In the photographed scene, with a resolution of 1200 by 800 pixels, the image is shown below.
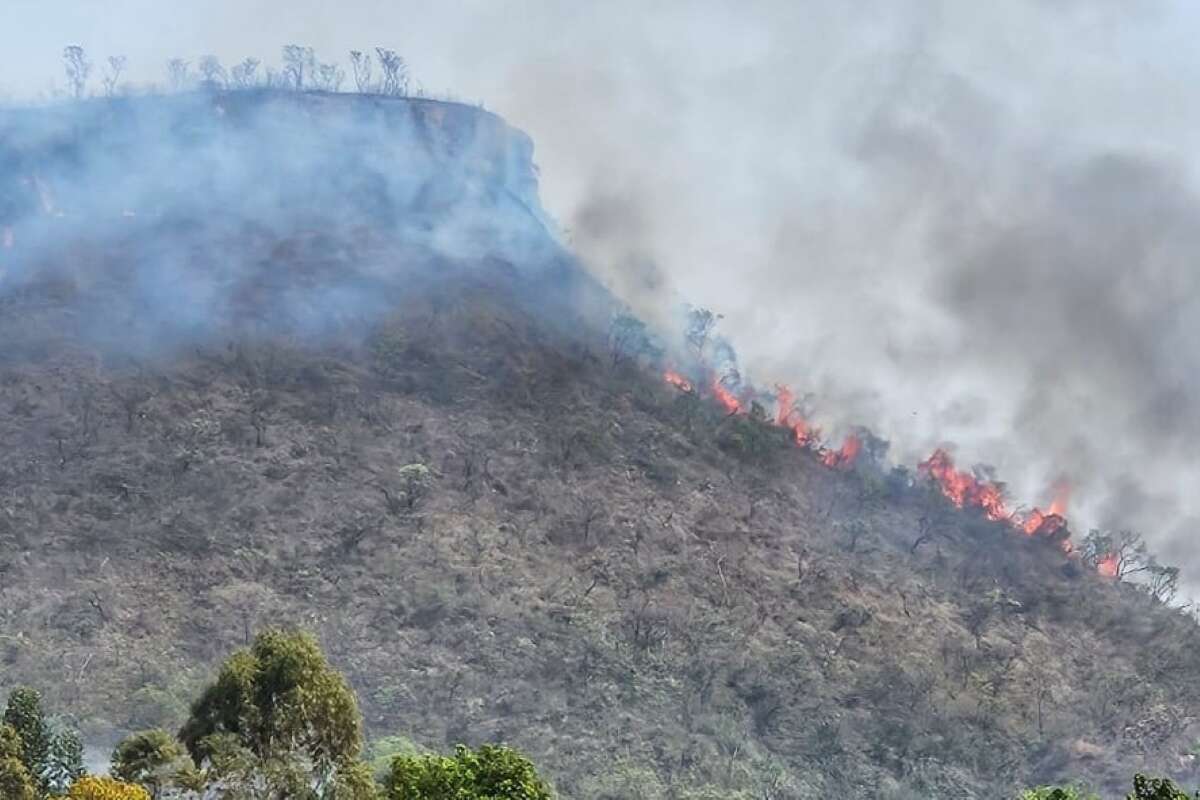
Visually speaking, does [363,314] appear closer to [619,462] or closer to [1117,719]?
[619,462]

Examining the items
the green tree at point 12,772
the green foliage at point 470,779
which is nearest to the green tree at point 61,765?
the green tree at point 12,772

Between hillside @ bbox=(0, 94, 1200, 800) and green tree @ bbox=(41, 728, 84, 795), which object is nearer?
green tree @ bbox=(41, 728, 84, 795)

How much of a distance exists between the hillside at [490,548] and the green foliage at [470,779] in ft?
147

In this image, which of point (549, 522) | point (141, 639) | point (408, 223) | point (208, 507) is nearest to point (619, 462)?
point (549, 522)

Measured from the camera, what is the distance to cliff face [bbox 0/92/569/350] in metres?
127

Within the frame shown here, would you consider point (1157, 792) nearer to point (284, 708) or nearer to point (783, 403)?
point (284, 708)

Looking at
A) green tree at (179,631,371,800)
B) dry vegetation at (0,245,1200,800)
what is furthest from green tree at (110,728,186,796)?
dry vegetation at (0,245,1200,800)

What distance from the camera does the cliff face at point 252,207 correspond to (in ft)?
418

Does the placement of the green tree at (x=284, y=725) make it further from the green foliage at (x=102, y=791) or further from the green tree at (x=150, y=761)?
the green foliage at (x=102, y=791)

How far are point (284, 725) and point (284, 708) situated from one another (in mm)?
417

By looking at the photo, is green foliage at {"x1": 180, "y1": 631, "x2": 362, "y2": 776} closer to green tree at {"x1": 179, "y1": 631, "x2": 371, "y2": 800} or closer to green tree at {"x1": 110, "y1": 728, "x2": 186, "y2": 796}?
green tree at {"x1": 179, "y1": 631, "x2": 371, "y2": 800}

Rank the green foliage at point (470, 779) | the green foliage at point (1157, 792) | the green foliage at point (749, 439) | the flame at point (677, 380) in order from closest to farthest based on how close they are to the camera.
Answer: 1. the green foliage at point (1157, 792)
2. the green foliage at point (470, 779)
3. the green foliage at point (749, 439)
4. the flame at point (677, 380)

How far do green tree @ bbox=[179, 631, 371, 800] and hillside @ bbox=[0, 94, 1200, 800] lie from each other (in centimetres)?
4146

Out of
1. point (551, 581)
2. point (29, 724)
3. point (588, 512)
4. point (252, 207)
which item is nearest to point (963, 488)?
point (588, 512)
